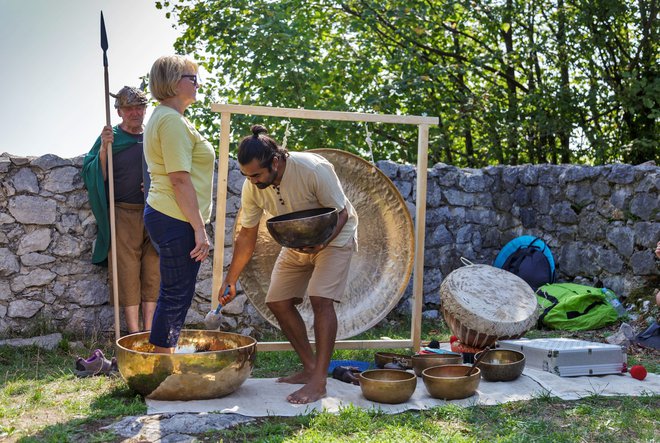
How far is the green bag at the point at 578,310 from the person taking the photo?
5.37 metres

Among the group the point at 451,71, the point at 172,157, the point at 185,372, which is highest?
the point at 451,71

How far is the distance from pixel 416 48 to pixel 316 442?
23.4 ft

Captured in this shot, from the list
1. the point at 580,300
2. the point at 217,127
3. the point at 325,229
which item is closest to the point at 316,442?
the point at 325,229

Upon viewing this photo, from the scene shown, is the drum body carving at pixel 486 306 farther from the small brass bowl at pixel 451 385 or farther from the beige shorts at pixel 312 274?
the beige shorts at pixel 312 274

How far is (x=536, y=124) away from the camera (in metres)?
8.34

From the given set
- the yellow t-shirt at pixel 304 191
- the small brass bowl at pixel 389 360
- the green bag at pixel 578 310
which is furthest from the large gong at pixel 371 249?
the green bag at pixel 578 310

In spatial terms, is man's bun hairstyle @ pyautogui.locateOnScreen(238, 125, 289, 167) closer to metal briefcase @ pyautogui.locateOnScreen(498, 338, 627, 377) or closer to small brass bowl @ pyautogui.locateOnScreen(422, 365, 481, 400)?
small brass bowl @ pyautogui.locateOnScreen(422, 365, 481, 400)

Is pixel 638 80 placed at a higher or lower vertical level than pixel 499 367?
higher

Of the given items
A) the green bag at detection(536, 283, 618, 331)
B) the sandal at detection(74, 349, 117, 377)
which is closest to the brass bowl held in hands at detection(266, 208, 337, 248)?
the sandal at detection(74, 349, 117, 377)

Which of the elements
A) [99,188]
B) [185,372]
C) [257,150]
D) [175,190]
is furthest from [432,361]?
[99,188]

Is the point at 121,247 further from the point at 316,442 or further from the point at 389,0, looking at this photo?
the point at 389,0

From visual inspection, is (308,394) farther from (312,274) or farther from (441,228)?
(441,228)

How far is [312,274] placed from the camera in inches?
143

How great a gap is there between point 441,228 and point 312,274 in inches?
106
